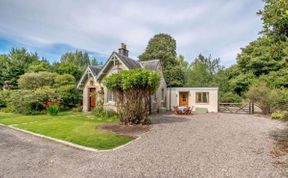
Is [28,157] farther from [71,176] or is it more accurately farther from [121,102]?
[121,102]

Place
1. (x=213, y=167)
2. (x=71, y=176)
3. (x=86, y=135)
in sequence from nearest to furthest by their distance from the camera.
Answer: (x=71, y=176)
(x=213, y=167)
(x=86, y=135)

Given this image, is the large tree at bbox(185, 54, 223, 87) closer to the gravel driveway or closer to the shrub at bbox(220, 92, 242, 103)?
the shrub at bbox(220, 92, 242, 103)

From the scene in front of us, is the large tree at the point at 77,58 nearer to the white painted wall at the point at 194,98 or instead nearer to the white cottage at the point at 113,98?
the white cottage at the point at 113,98

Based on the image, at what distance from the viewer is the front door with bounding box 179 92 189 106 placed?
1919 cm

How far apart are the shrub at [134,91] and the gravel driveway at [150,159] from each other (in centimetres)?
285

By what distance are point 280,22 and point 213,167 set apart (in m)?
5.56

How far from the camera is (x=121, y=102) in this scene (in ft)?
33.9

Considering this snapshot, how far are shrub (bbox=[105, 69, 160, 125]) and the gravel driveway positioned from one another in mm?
2851

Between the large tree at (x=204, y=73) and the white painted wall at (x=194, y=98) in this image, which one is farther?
the large tree at (x=204, y=73)

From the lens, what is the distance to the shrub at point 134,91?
959cm

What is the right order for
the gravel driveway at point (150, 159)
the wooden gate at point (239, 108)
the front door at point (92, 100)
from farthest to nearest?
the front door at point (92, 100) → the wooden gate at point (239, 108) → the gravel driveway at point (150, 159)

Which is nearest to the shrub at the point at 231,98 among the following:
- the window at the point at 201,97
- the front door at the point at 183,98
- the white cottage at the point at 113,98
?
the window at the point at 201,97

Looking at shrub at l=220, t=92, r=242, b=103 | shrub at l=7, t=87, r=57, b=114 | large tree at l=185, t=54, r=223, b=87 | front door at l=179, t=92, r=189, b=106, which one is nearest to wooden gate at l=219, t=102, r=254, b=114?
shrub at l=220, t=92, r=242, b=103

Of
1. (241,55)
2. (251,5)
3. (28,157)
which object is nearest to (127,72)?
(28,157)
